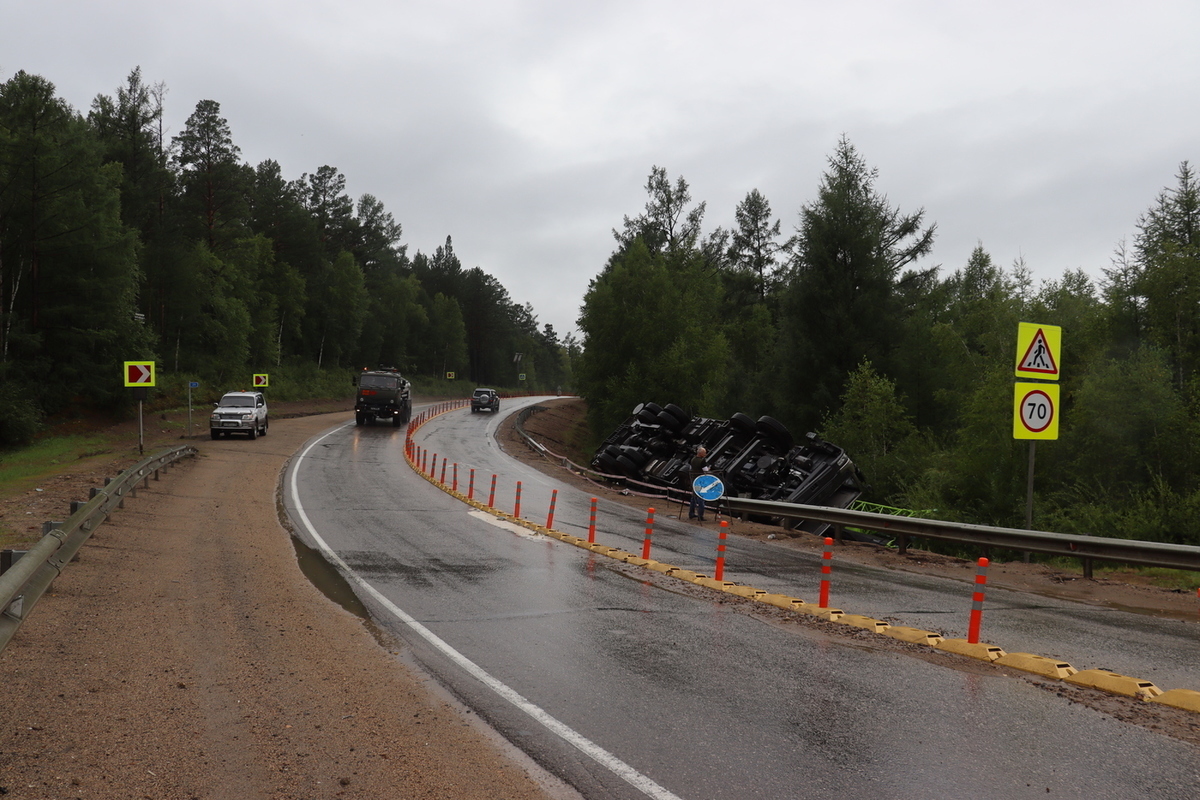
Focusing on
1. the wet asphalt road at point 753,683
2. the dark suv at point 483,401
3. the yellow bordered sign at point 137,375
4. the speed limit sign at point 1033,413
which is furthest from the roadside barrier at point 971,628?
the dark suv at point 483,401

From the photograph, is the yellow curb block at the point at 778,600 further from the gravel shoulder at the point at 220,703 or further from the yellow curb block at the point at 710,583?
the gravel shoulder at the point at 220,703

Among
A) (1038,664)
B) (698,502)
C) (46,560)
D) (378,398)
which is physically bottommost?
(698,502)

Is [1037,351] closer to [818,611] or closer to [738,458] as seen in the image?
[818,611]

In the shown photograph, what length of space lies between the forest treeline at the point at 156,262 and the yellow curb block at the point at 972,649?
122ft

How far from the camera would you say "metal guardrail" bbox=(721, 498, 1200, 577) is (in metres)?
11.5

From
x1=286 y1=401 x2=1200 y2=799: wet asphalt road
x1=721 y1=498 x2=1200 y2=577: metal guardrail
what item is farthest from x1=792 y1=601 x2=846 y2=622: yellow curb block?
x1=721 y1=498 x2=1200 y2=577: metal guardrail

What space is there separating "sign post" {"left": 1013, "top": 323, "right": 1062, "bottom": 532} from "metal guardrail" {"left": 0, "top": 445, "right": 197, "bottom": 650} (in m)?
12.9

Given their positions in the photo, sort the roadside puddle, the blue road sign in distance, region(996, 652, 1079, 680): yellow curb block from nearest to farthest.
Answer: region(996, 652, 1079, 680): yellow curb block, the roadside puddle, the blue road sign in distance

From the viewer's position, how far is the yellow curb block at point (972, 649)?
7.72m

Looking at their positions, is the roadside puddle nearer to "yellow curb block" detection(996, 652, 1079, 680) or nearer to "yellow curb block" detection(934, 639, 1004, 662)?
"yellow curb block" detection(934, 639, 1004, 662)

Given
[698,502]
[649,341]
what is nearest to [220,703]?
[698,502]

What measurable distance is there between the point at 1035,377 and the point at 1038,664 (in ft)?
23.8

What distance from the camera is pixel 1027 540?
1343cm

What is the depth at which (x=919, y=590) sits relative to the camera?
471 inches
